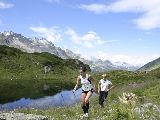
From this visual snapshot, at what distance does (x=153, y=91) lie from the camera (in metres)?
45.6

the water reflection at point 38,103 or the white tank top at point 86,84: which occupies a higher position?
the white tank top at point 86,84

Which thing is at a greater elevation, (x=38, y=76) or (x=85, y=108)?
(x=38, y=76)

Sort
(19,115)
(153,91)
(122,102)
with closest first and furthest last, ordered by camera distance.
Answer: (122,102), (19,115), (153,91)

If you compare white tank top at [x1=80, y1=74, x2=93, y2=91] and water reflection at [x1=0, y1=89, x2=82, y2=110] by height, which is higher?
white tank top at [x1=80, y1=74, x2=93, y2=91]

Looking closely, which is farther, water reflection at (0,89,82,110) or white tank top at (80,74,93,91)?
water reflection at (0,89,82,110)

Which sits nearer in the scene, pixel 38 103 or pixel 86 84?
pixel 86 84

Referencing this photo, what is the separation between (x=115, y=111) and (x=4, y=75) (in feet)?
566

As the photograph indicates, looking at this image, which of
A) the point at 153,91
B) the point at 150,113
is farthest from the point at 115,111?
the point at 153,91

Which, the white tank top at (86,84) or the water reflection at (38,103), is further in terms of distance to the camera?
the water reflection at (38,103)

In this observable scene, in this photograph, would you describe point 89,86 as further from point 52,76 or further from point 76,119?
point 52,76

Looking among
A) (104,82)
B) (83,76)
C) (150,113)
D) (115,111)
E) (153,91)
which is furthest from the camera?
(153,91)

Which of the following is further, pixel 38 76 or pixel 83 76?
pixel 38 76

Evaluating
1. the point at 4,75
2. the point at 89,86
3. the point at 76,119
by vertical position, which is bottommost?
the point at 76,119

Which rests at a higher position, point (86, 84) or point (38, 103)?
point (86, 84)
